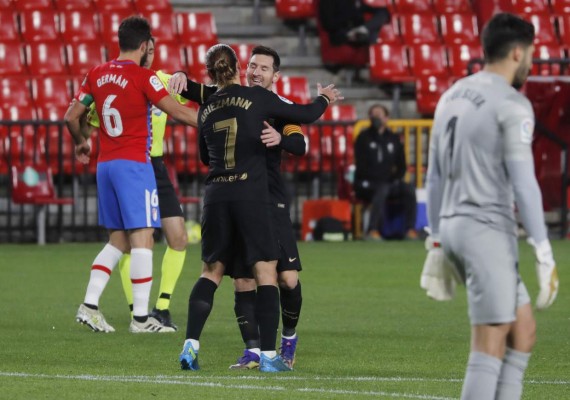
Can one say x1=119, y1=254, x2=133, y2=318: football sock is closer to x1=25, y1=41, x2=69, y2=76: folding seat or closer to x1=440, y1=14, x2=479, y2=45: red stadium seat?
x1=25, y1=41, x2=69, y2=76: folding seat

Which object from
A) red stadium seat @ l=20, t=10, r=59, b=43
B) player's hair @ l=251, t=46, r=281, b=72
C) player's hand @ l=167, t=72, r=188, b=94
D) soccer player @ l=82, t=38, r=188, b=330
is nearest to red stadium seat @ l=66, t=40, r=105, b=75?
red stadium seat @ l=20, t=10, r=59, b=43

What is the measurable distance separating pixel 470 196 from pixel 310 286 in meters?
8.91

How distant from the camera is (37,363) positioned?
895cm

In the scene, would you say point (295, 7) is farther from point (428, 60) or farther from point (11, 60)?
point (11, 60)

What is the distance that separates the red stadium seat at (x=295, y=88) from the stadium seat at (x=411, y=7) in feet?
11.2

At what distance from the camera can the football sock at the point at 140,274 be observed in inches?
420

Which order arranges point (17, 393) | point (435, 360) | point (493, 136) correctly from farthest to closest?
point (435, 360)
point (17, 393)
point (493, 136)

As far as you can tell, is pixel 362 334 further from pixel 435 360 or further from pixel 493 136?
pixel 493 136

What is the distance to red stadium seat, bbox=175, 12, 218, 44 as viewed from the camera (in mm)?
23688

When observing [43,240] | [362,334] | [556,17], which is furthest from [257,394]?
[556,17]

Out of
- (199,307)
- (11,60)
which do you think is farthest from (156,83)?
(11,60)

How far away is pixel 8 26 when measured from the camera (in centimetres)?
2289

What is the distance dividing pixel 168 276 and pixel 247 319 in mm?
2541

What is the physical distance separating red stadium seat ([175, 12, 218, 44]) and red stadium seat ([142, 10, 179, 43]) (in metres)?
0.15
